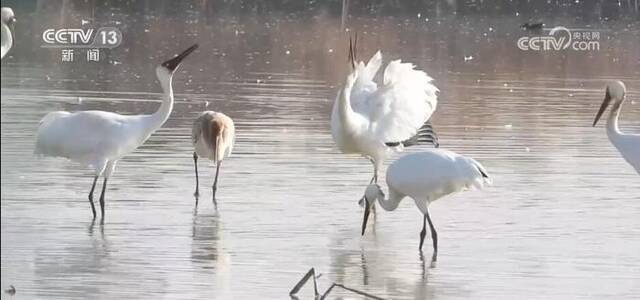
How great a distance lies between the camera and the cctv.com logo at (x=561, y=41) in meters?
30.2

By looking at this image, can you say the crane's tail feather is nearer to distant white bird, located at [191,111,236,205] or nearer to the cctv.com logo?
distant white bird, located at [191,111,236,205]

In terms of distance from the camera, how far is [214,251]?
29.2ft

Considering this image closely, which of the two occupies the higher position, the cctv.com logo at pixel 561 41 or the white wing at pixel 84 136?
the white wing at pixel 84 136

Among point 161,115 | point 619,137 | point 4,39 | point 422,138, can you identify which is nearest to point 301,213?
point 161,115

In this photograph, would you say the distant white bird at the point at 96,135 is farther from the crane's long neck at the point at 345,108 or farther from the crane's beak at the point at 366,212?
the crane's beak at the point at 366,212

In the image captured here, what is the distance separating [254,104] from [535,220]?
8.08 m

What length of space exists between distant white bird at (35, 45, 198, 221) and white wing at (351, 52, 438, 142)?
2.02 metres

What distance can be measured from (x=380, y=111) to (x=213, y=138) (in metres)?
1.46

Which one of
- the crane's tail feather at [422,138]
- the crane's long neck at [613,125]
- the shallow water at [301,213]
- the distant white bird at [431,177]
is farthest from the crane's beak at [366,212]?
the crane's tail feather at [422,138]

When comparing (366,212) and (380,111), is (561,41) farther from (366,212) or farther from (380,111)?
(366,212)

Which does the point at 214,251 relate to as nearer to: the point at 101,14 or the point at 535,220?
the point at 535,220

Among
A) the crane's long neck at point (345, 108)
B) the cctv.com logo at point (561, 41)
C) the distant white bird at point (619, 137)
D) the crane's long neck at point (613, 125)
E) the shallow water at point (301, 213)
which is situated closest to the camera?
the shallow water at point (301, 213)

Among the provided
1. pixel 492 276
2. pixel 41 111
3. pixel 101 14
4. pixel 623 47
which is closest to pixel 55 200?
pixel 492 276

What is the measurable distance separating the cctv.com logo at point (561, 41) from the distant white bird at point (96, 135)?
1951 cm
